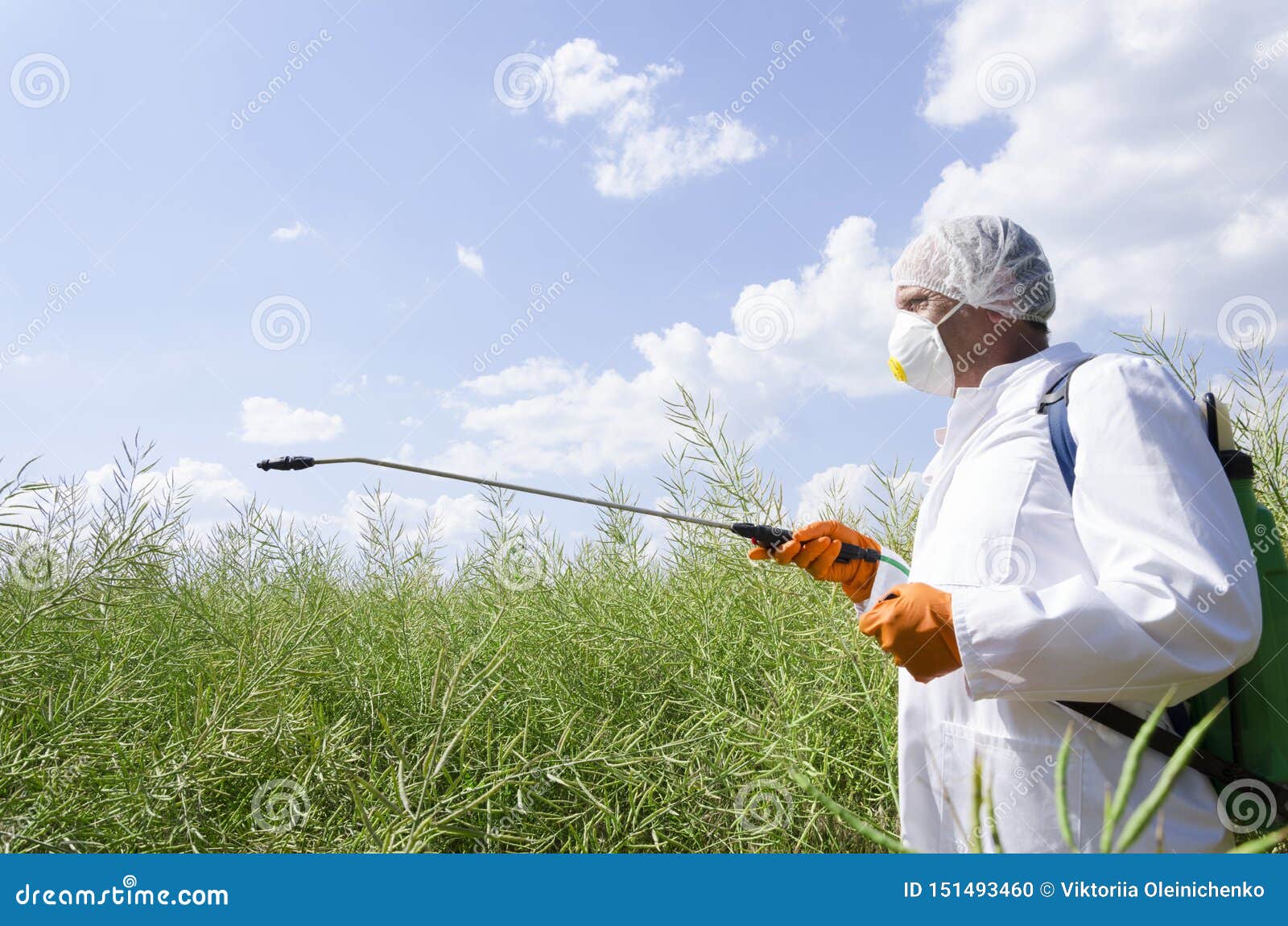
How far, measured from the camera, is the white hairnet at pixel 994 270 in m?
1.98

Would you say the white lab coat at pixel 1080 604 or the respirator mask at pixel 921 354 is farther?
the respirator mask at pixel 921 354

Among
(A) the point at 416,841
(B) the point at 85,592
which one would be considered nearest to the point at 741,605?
(A) the point at 416,841

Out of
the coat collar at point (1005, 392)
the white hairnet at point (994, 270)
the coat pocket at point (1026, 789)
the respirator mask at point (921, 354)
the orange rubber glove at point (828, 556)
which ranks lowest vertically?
the coat pocket at point (1026, 789)

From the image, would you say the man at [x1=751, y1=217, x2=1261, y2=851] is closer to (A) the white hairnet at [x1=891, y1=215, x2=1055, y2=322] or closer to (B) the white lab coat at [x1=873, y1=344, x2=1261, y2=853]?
(B) the white lab coat at [x1=873, y1=344, x2=1261, y2=853]

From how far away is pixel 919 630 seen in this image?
142 centimetres

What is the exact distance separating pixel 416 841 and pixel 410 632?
176cm

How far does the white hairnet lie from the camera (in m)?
1.98

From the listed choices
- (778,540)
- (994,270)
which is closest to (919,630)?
(778,540)

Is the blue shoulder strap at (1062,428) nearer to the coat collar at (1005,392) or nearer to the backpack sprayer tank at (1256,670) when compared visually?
the coat collar at (1005,392)

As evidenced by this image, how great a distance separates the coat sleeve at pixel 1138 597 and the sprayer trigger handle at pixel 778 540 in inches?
22.8

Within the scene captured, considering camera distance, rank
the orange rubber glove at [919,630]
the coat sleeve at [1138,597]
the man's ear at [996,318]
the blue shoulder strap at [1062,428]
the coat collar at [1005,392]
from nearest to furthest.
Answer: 1. the coat sleeve at [1138,597]
2. the orange rubber glove at [919,630]
3. the blue shoulder strap at [1062,428]
4. the coat collar at [1005,392]
5. the man's ear at [996,318]

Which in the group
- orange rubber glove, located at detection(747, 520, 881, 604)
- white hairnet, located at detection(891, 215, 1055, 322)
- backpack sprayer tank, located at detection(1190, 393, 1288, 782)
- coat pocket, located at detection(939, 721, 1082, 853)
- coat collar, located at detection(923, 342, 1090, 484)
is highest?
white hairnet, located at detection(891, 215, 1055, 322)

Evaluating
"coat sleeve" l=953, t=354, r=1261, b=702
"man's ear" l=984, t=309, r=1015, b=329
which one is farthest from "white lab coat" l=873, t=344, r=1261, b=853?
"man's ear" l=984, t=309, r=1015, b=329

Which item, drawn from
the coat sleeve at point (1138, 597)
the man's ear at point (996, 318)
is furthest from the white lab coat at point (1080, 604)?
the man's ear at point (996, 318)
